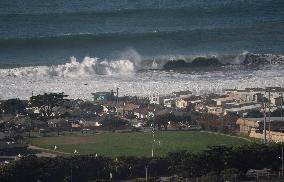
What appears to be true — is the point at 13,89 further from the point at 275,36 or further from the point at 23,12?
the point at 23,12

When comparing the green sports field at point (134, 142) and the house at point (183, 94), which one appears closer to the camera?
the green sports field at point (134, 142)

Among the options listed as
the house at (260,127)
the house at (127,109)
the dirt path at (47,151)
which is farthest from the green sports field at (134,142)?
the house at (127,109)

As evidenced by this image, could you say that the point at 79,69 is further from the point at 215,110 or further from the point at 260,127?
the point at 260,127

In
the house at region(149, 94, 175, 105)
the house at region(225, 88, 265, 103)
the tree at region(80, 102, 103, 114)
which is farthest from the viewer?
the house at region(149, 94, 175, 105)

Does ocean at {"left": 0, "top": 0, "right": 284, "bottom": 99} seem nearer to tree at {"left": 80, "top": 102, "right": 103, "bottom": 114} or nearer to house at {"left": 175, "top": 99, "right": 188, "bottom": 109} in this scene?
tree at {"left": 80, "top": 102, "right": 103, "bottom": 114}

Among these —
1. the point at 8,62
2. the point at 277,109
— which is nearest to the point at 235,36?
the point at 8,62

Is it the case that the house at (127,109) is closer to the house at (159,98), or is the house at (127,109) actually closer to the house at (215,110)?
the house at (159,98)

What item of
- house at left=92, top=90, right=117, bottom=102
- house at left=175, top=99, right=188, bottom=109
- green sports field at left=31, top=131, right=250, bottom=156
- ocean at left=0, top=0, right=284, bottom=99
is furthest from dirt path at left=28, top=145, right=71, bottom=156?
ocean at left=0, top=0, right=284, bottom=99
